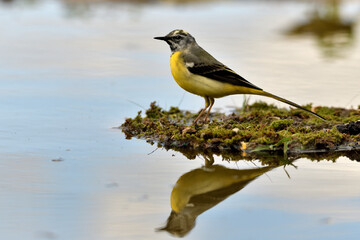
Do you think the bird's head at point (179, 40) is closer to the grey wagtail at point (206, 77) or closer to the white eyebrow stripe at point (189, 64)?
the grey wagtail at point (206, 77)

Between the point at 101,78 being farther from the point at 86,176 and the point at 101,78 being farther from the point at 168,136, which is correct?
the point at 86,176

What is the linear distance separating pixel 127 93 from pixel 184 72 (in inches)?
102

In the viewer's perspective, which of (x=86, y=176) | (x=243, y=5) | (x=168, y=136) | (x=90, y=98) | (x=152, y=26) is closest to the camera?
(x=86, y=176)

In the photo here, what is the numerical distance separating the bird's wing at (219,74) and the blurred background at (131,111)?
112 centimetres

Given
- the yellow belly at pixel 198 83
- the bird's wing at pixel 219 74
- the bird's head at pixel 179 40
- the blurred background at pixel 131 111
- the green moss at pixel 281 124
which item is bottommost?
the blurred background at pixel 131 111

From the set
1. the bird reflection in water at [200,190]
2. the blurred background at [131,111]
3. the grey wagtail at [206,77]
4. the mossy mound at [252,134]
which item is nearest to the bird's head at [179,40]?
the grey wagtail at [206,77]

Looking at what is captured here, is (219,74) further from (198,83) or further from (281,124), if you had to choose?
(281,124)

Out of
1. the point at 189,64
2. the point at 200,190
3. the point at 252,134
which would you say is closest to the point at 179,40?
the point at 189,64

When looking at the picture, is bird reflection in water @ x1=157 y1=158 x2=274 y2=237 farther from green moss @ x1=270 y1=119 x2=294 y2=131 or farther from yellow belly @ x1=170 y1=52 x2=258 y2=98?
yellow belly @ x1=170 y1=52 x2=258 y2=98

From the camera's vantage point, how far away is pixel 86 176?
19.4 ft

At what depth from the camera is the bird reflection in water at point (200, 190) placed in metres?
4.82

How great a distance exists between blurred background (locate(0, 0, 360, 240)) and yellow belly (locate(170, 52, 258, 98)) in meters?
0.95

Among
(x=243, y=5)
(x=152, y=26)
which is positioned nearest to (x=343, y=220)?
(x=152, y=26)

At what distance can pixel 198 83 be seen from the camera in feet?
25.5
